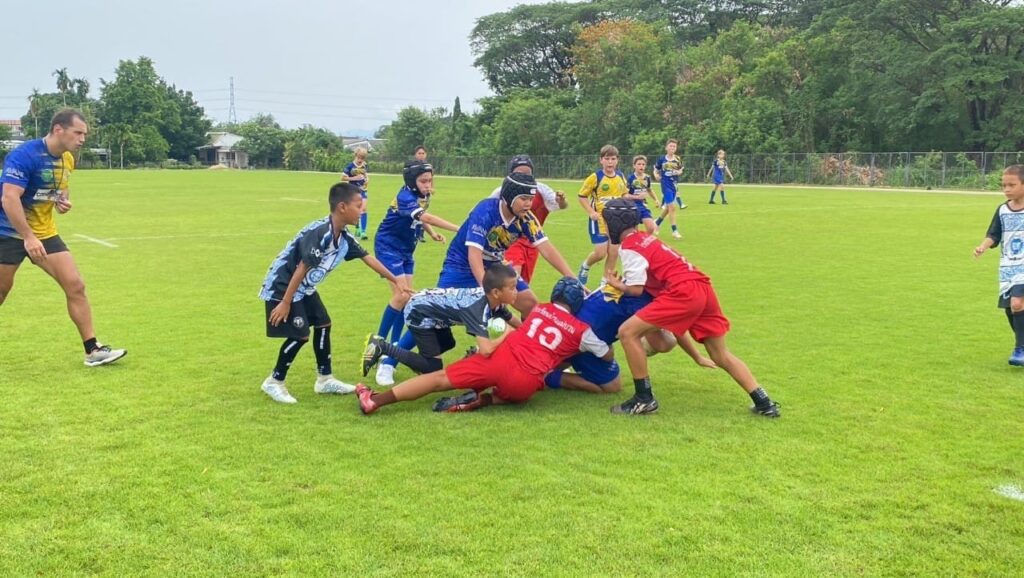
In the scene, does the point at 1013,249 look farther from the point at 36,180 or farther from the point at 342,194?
the point at 36,180

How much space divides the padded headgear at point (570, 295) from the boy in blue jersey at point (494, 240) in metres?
0.29

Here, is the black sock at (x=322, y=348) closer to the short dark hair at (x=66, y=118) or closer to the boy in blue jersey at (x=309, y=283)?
the boy in blue jersey at (x=309, y=283)

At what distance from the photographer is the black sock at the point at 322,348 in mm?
6410

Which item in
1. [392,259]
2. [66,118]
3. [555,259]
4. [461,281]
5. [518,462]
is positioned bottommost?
[518,462]

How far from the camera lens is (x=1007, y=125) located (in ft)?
153

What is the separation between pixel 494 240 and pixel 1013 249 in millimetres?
4933

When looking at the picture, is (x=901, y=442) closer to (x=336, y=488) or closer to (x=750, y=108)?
(x=336, y=488)

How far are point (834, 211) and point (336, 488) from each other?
82.5ft

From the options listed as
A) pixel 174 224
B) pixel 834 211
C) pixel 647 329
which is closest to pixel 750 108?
pixel 834 211

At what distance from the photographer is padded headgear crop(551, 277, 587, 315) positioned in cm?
629

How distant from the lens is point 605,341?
630 centimetres

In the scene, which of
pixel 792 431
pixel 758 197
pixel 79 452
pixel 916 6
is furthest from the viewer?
pixel 916 6

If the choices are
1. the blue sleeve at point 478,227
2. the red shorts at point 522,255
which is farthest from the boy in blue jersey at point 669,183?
the blue sleeve at point 478,227

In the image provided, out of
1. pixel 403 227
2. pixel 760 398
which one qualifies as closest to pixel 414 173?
pixel 403 227
